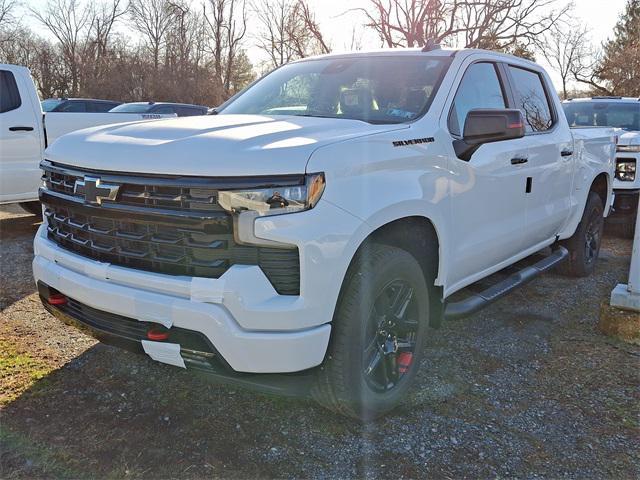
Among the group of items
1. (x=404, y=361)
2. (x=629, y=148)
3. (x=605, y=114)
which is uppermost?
(x=605, y=114)

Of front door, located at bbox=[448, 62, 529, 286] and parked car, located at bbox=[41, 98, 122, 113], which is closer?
front door, located at bbox=[448, 62, 529, 286]

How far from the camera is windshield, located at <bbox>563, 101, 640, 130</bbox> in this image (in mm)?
8609

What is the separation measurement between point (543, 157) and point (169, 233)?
2.95 meters

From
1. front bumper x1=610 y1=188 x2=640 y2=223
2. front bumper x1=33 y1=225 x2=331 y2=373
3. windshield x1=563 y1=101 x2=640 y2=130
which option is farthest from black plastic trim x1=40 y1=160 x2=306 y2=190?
windshield x1=563 y1=101 x2=640 y2=130

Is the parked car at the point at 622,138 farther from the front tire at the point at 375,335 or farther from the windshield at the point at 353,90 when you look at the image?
the front tire at the point at 375,335

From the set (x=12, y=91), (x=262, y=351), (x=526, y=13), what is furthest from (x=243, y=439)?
(x=526, y=13)

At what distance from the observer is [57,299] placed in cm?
293

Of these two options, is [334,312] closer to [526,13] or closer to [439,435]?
[439,435]

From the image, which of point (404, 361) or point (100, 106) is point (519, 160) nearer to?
point (404, 361)

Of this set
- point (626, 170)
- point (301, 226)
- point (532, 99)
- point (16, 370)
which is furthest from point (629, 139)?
point (16, 370)

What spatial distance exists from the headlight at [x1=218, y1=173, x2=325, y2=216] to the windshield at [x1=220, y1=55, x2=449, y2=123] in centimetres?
104

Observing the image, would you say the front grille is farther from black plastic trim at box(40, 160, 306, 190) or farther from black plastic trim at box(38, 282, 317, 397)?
black plastic trim at box(38, 282, 317, 397)

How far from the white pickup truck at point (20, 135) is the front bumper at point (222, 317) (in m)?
5.13

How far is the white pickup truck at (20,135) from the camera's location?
679cm
